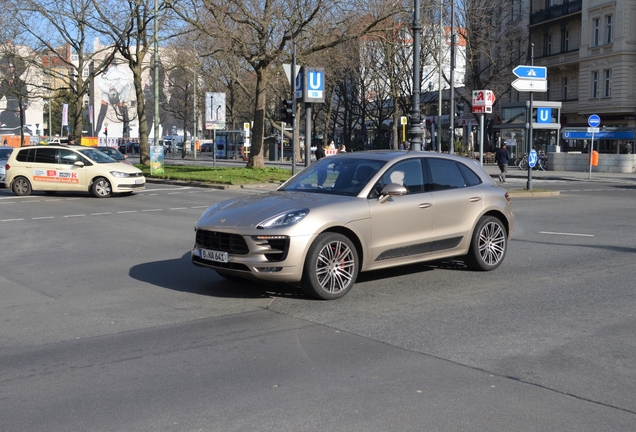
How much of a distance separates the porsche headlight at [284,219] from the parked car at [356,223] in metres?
0.01

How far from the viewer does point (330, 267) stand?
809 cm

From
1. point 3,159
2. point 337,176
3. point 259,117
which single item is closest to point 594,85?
point 259,117

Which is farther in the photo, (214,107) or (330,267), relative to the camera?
(214,107)

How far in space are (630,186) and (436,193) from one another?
25.3 meters

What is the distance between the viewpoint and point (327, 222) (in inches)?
316

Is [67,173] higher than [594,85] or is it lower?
lower

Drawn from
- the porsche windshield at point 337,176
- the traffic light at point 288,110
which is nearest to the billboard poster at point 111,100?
the traffic light at point 288,110

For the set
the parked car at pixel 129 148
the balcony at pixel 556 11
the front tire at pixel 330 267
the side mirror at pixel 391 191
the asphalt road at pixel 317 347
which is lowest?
the asphalt road at pixel 317 347

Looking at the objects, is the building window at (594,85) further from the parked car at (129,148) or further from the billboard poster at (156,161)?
the parked car at (129,148)

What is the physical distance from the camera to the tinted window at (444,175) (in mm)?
9383

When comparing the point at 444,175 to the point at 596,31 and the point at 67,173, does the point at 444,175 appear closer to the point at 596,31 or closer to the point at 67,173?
the point at 67,173

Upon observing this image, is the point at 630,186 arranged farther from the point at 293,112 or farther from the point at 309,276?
the point at 309,276

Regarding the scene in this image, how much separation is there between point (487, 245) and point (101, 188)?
16219 millimetres

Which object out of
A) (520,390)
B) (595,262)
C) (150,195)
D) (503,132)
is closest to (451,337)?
(520,390)
